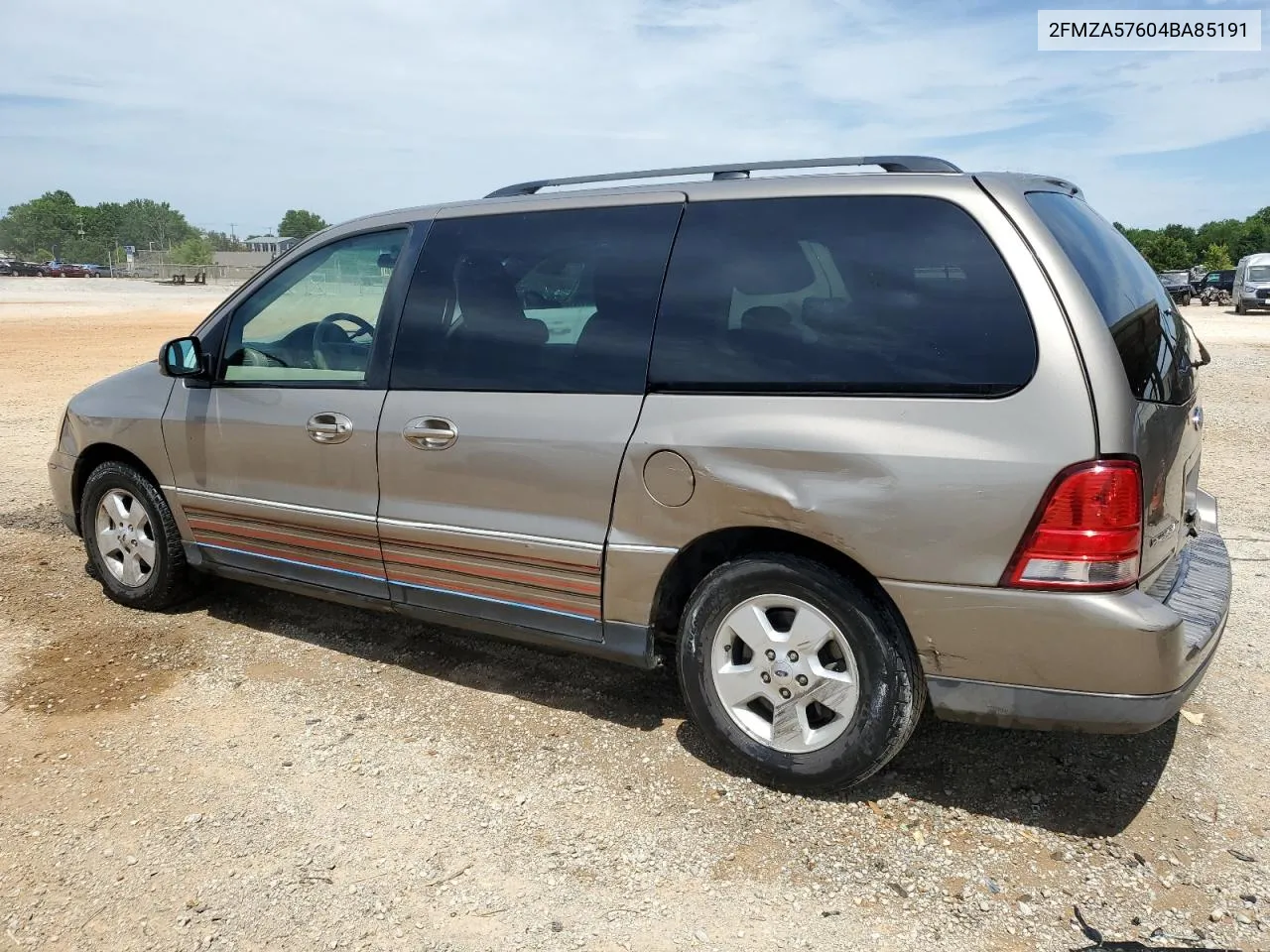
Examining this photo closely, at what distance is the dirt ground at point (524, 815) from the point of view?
2.62 m

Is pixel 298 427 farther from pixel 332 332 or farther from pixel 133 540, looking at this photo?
pixel 133 540

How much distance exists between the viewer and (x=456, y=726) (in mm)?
3674

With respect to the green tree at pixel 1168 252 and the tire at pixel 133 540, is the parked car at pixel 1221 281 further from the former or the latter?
the tire at pixel 133 540

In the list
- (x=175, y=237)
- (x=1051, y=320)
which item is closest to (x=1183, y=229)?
(x=1051, y=320)

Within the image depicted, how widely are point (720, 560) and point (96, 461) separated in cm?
336

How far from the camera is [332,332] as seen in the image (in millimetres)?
4148

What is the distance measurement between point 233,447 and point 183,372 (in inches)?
16.2

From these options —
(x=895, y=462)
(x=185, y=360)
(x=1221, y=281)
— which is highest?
(x=1221, y=281)

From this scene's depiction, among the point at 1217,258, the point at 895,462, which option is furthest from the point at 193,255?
the point at 895,462

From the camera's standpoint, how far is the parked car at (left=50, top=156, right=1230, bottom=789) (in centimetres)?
271

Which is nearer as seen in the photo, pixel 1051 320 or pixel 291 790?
pixel 1051 320

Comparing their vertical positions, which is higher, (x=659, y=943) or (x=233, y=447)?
(x=233, y=447)

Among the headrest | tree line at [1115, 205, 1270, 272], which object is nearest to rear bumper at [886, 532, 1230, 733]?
the headrest

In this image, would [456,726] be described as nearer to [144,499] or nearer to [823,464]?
[823,464]
